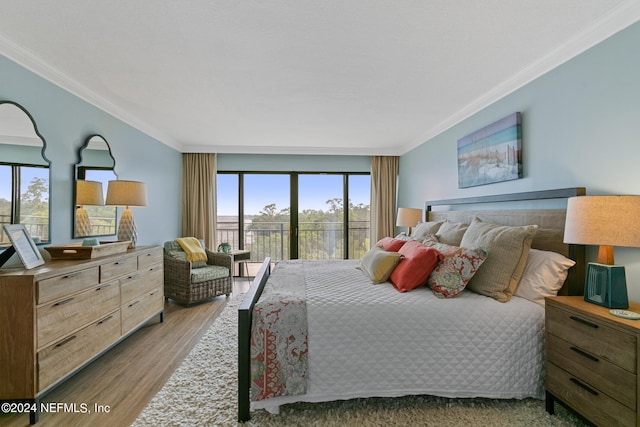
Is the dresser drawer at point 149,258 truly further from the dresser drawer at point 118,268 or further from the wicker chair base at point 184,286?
the wicker chair base at point 184,286

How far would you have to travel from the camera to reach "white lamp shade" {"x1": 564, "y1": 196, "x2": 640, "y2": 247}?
1504mm

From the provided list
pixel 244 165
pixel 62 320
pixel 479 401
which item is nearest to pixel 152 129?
pixel 244 165

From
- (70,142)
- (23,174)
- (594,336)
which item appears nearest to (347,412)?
(594,336)

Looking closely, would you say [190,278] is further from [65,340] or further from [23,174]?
[23,174]

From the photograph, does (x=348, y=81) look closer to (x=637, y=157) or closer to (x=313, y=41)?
(x=313, y=41)

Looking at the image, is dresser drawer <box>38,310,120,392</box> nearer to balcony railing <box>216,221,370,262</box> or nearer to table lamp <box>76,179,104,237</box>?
table lamp <box>76,179,104,237</box>

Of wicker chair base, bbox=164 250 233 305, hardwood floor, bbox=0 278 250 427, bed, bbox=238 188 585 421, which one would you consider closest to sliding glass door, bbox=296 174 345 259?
wicker chair base, bbox=164 250 233 305

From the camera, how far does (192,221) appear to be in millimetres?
5363

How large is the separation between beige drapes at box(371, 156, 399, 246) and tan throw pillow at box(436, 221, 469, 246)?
253 centimetres

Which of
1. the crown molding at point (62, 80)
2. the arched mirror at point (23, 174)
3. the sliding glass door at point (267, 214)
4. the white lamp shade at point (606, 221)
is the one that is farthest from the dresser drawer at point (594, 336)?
the sliding glass door at point (267, 214)

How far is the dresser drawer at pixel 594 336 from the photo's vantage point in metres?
1.36

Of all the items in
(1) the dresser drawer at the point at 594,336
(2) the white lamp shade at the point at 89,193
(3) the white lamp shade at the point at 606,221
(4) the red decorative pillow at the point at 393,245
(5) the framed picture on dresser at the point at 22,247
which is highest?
(2) the white lamp shade at the point at 89,193

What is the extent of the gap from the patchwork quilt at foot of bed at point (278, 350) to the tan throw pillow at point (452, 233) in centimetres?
172

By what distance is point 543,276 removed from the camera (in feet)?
6.71
